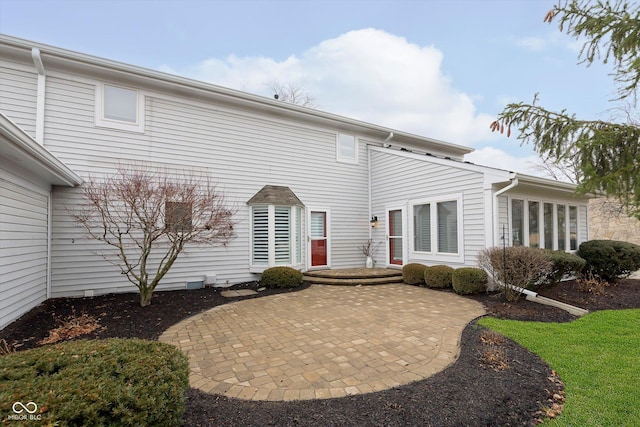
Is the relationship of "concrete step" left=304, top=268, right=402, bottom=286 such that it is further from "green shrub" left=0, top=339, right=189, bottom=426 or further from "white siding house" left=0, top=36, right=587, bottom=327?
"green shrub" left=0, top=339, right=189, bottom=426

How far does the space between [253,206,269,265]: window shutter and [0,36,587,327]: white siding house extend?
0.11 ft

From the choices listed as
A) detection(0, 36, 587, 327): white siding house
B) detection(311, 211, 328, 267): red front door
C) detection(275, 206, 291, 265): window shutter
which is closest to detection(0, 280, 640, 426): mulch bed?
detection(0, 36, 587, 327): white siding house

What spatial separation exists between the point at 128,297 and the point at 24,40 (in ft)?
19.7

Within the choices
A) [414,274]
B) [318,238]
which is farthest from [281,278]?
[414,274]

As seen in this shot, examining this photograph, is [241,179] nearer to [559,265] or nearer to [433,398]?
[433,398]

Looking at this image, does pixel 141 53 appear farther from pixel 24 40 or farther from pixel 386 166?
pixel 386 166

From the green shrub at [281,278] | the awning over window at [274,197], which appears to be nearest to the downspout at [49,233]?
the awning over window at [274,197]

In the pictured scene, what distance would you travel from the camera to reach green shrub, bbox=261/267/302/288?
805 cm

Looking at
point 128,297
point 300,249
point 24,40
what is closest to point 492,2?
point 300,249

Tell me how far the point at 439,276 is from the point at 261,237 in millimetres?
5145

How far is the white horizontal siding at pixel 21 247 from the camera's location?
462 centimetres

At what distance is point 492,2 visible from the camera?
7.44 meters

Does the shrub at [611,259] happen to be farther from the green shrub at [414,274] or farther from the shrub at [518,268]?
the green shrub at [414,274]

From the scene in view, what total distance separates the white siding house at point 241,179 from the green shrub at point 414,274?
609 mm
